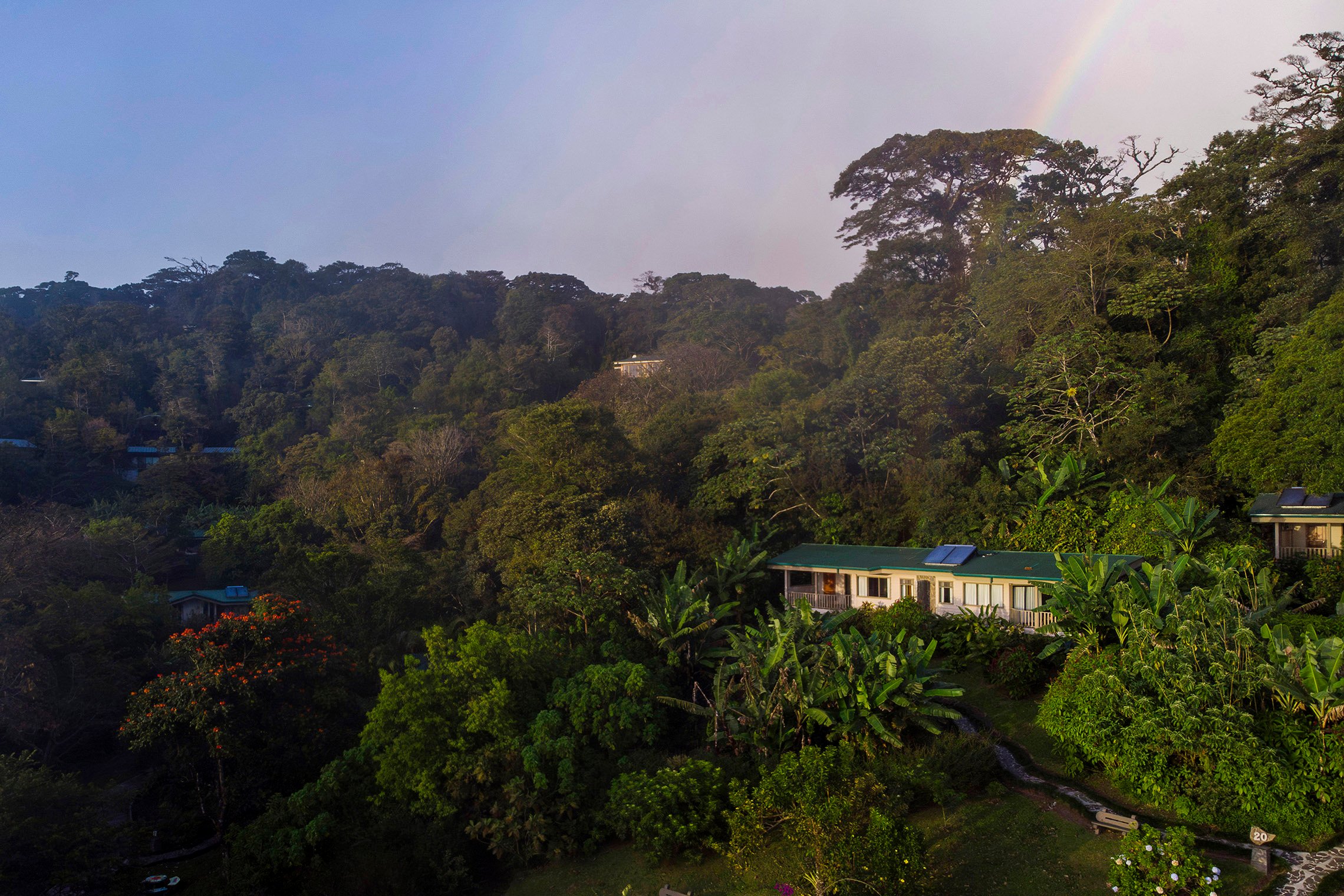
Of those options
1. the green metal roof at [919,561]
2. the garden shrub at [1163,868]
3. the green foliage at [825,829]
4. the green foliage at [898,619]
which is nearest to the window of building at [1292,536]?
the green metal roof at [919,561]

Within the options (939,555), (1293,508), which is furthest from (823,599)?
(1293,508)

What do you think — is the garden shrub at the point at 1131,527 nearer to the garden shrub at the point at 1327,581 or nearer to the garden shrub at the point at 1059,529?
the garden shrub at the point at 1059,529

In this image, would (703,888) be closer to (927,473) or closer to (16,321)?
(927,473)

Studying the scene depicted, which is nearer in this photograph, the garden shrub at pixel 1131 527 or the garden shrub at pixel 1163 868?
the garden shrub at pixel 1163 868

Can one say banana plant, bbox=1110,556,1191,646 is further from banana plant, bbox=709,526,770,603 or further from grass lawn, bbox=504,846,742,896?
banana plant, bbox=709,526,770,603

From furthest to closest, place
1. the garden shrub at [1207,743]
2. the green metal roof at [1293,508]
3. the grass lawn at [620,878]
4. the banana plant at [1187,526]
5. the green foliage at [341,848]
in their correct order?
the green metal roof at [1293,508], the banana plant at [1187,526], the green foliage at [341,848], the grass lawn at [620,878], the garden shrub at [1207,743]

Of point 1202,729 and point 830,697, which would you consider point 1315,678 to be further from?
point 830,697

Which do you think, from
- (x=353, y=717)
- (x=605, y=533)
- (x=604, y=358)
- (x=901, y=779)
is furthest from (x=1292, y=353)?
(x=604, y=358)
